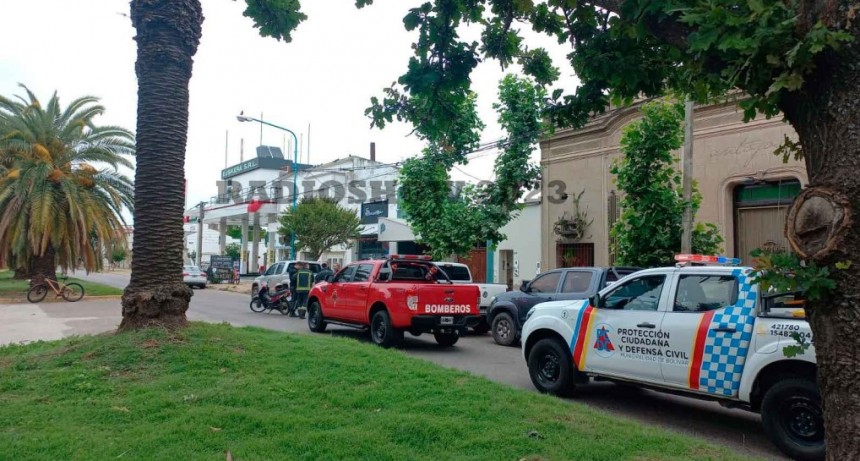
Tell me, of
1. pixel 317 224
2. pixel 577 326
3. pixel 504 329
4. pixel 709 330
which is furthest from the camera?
pixel 317 224

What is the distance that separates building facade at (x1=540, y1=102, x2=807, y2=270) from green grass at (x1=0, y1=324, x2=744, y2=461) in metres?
8.45

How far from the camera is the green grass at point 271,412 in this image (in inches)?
175

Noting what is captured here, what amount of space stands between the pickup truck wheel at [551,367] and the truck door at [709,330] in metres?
1.37

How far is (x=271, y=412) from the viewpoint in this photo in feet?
17.1

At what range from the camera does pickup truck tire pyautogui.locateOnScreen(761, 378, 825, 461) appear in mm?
5469

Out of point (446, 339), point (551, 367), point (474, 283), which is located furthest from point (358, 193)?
point (551, 367)

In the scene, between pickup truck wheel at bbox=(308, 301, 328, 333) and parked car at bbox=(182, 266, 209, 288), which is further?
parked car at bbox=(182, 266, 209, 288)

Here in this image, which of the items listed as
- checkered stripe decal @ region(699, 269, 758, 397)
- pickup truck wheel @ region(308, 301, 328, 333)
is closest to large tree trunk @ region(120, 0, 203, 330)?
checkered stripe decal @ region(699, 269, 758, 397)

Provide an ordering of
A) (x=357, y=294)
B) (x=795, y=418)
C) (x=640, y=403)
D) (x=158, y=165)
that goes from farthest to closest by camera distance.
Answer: (x=357, y=294) → (x=158, y=165) → (x=640, y=403) → (x=795, y=418)

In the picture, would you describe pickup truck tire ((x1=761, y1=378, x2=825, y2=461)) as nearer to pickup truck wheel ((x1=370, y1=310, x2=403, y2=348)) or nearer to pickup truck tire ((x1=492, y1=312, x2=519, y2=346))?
pickup truck wheel ((x1=370, y1=310, x2=403, y2=348))

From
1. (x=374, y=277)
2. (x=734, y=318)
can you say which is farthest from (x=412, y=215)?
(x=734, y=318)

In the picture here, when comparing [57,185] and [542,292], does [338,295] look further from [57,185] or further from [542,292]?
[57,185]

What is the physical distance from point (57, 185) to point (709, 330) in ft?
79.1

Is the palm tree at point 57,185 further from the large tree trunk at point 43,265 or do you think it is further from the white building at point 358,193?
the white building at point 358,193
